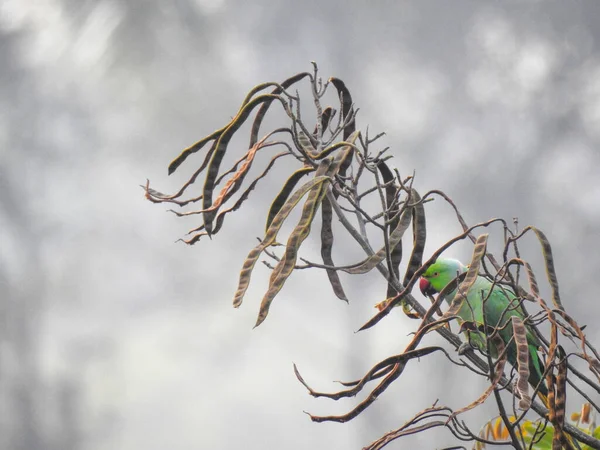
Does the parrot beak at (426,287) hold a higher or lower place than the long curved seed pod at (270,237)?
higher

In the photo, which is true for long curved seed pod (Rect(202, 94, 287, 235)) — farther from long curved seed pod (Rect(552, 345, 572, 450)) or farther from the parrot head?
the parrot head

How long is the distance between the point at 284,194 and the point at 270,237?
0.59 ft

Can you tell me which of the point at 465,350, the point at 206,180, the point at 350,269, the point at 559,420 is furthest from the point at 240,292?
the point at 559,420

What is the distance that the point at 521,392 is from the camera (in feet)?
4.28

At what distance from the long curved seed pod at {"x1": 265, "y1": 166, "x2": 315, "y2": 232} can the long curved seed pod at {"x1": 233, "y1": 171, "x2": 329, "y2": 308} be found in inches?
4.2

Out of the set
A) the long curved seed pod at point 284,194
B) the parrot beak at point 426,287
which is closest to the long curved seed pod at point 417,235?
the long curved seed pod at point 284,194

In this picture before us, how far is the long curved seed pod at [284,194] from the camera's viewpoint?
1.57 m

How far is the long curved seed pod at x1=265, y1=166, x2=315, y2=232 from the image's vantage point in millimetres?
1565

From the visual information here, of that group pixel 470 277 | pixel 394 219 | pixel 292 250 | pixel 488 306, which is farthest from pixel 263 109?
pixel 488 306

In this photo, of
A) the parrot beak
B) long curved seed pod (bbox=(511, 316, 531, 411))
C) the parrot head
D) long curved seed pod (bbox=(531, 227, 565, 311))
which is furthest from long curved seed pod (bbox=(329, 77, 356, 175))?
the parrot beak

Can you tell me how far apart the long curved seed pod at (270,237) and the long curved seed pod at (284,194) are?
0.11 m

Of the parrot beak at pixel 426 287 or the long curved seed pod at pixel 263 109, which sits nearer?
the long curved seed pod at pixel 263 109

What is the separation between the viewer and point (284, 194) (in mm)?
1574

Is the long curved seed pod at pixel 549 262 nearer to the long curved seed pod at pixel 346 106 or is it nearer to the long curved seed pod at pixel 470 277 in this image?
the long curved seed pod at pixel 470 277
